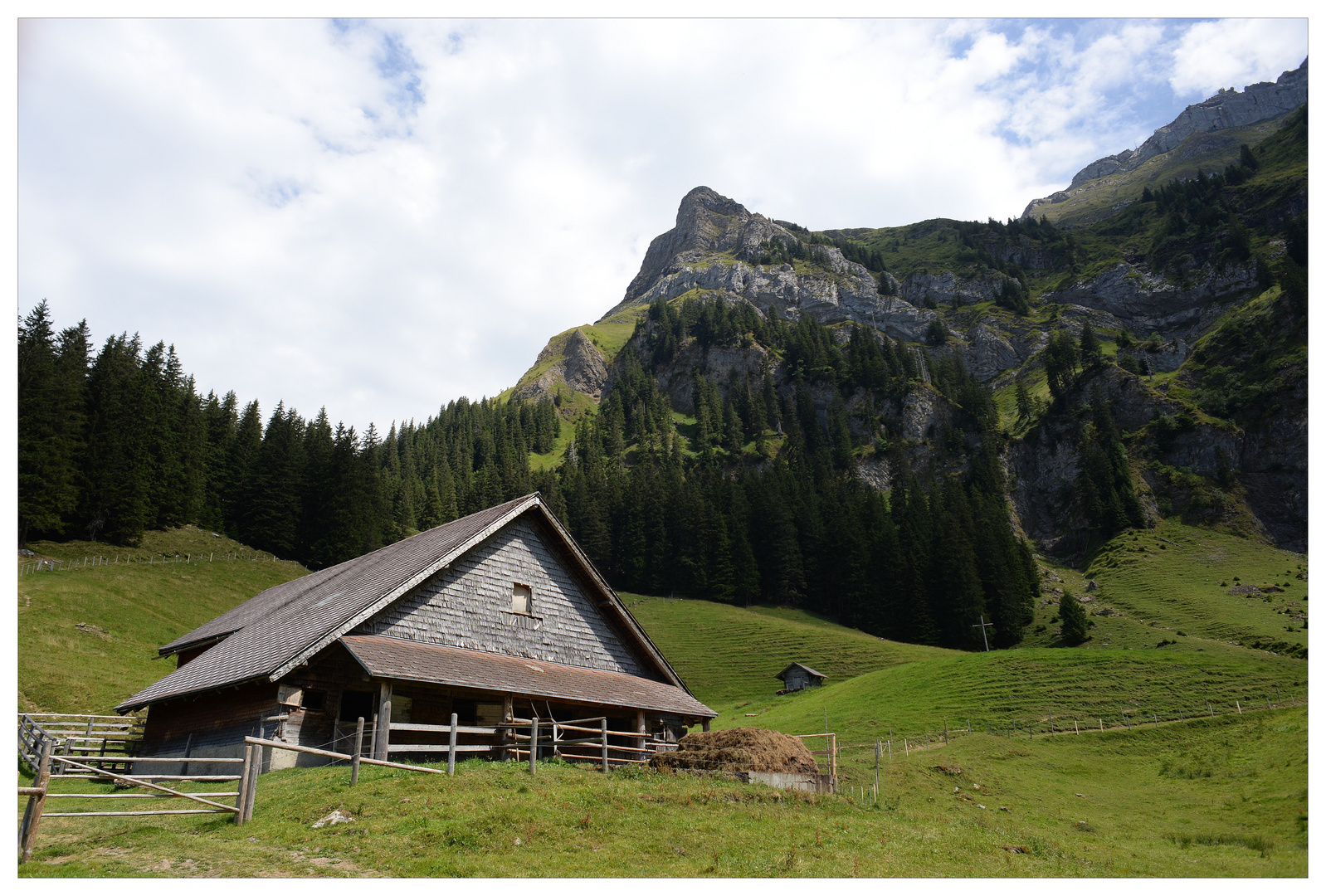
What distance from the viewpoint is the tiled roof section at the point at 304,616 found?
18.8 metres

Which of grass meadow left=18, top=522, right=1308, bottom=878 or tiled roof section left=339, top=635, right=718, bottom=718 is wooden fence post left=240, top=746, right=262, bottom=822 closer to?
grass meadow left=18, top=522, right=1308, bottom=878

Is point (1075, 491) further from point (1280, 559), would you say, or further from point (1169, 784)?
point (1169, 784)

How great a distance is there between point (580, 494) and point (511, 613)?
317ft

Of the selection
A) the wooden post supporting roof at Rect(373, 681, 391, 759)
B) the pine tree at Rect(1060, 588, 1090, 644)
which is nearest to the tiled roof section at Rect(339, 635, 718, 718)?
the wooden post supporting roof at Rect(373, 681, 391, 759)

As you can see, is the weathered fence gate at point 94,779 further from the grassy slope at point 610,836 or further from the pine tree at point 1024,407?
the pine tree at point 1024,407

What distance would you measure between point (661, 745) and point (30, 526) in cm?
6068

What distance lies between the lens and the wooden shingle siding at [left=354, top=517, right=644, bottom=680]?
21.0 meters

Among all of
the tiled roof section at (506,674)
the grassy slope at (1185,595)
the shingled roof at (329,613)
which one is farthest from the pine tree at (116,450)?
the grassy slope at (1185,595)

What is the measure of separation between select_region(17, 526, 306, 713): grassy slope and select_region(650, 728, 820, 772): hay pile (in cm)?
2451

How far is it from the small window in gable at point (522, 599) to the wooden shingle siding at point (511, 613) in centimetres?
11

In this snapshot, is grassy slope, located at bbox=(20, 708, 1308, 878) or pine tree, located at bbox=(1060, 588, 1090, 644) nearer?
grassy slope, located at bbox=(20, 708, 1308, 878)

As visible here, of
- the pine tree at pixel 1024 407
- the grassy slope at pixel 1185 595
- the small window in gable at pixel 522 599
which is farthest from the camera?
the pine tree at pixel 1024 407

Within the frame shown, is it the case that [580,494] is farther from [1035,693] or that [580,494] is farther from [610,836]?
[610,836]

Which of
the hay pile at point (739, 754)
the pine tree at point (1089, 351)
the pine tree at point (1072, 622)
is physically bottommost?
the hay pile at point (739, 754)
